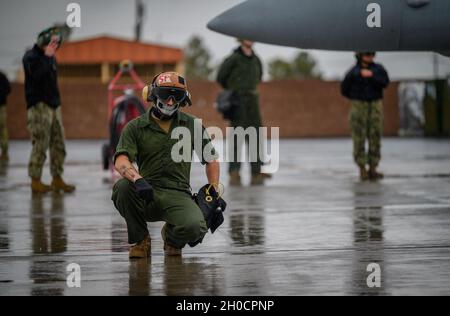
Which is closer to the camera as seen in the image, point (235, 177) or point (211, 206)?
Answer: point (211, 206)

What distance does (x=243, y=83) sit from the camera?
690 inches

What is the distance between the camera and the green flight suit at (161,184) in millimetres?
8805

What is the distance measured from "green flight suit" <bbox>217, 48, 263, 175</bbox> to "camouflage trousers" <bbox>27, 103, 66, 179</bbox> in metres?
3.25

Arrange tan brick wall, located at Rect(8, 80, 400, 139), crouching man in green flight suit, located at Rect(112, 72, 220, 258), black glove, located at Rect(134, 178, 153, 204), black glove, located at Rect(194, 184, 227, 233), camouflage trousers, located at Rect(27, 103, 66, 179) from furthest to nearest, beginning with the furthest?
tan brick wall, located at Rect(8, 80, 400, 139)
camouflage trousers, located at Rect(27, 103, 66, 179)
black glove, located at Rect(194, 184, 227, 233)
crouching man in green flight suit, located at Rect(112, 72, 220, 258)
black glove, located at Rect(134, 178, 153, 204)

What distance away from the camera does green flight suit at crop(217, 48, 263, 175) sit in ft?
57.2

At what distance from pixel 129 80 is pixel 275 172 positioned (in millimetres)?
23258

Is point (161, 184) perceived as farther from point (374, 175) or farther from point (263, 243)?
point (374, 175)

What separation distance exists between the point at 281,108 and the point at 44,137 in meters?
24.3

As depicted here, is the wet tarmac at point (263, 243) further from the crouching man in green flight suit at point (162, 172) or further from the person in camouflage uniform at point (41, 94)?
the person in camouflage uniform at point (41, 94)

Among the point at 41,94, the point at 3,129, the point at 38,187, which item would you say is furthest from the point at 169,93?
the point at 3,129

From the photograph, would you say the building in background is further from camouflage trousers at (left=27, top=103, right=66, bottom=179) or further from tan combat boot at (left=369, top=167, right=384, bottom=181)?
camouflage trousers at (left=27, top=103, right=66, bottom=179)

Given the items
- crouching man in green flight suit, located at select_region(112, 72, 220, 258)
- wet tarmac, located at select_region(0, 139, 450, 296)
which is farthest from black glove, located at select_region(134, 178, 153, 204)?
wet tarmac, located at select_region(0, 139, 450, 296)

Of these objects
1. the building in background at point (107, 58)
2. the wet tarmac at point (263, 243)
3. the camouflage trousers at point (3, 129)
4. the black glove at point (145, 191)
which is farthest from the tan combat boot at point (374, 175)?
the building in background at point (107, 58)
